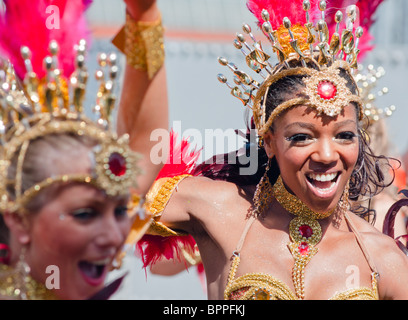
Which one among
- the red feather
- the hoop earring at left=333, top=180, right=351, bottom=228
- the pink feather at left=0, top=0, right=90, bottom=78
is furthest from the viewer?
the red feather

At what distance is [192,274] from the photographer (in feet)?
25.3

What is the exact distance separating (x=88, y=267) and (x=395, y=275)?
4.70 ft

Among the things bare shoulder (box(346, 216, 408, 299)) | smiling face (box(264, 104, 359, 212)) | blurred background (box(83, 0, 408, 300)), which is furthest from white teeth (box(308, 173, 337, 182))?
blurred background (box(83, 0, 408, 300))

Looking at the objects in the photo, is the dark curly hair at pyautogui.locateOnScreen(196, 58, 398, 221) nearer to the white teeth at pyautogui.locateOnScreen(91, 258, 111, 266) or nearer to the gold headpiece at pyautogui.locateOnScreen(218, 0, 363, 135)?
the gold headpiece at pyautogui.locateOnScreen(218, 0, 363, 135)

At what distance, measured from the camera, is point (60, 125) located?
250 centimetres

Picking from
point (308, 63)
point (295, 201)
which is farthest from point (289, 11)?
point (295, 201)

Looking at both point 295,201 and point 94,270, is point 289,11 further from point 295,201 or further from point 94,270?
point 94,270

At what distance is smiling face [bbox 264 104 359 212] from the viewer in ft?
10.7

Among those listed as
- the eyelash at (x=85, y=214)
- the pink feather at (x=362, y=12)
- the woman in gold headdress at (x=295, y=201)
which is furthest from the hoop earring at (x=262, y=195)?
the eyelash at (x=85, y=214)

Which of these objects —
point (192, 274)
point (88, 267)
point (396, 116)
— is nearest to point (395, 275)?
point (88, 267)

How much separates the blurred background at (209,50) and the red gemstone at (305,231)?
5.36 m

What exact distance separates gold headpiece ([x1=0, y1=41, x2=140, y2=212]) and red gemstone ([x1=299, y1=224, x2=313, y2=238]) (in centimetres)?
108

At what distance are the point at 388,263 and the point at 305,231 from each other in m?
0.36
